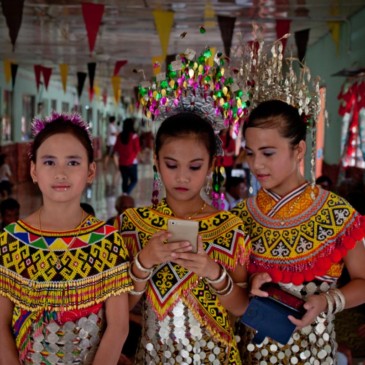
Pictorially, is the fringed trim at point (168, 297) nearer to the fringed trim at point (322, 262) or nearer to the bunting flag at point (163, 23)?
the fringed trim at point (322, 262)

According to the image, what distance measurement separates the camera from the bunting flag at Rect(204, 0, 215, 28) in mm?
6749

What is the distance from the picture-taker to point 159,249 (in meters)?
1.71

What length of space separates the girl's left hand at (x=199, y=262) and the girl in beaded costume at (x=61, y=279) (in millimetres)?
179

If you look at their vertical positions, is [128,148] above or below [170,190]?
below


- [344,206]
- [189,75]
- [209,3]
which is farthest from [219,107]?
[209,3]

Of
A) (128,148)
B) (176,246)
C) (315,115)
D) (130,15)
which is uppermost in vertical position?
(130,15)

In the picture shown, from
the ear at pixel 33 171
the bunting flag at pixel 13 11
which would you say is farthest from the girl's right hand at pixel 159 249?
the bunting flag at pixel 13 11

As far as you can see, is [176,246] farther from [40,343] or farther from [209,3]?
[209,3]

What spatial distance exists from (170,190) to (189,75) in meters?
0.41

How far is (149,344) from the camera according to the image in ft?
6.35

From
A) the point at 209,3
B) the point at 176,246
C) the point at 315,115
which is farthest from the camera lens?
the point at 209,3

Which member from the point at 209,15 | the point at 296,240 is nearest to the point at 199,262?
the point at 296,240

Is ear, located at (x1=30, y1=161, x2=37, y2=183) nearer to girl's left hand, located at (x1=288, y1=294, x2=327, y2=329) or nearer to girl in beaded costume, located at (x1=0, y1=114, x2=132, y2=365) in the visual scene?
girl in beaded costume, located at (x1=0, y1=114, x2=132, y2=365)

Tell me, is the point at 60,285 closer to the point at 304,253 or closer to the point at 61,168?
the point at 61,168
